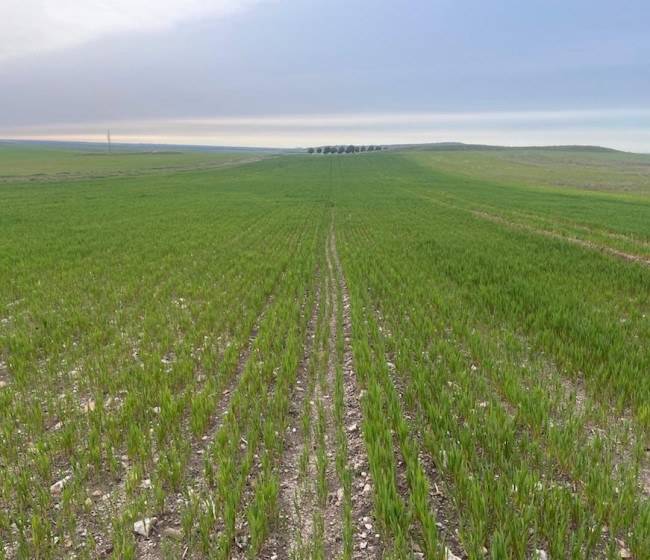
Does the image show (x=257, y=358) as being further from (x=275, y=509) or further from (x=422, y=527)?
(x=422, y=527)

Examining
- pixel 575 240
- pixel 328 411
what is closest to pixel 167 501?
pixel 328 411

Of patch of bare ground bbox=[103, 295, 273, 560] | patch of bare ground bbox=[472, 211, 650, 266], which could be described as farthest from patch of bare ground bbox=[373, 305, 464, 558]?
patch of bare ground bbox=[472, 211, 650, 266]

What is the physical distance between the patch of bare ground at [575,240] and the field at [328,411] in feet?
9.07

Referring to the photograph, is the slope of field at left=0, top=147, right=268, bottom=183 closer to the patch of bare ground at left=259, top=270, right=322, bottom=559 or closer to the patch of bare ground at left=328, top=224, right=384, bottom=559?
the patch of bare ground at left=328, top=224, right=384, bottom=559

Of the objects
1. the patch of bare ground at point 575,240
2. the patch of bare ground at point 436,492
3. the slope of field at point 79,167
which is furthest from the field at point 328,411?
the slope of field at point 79,167

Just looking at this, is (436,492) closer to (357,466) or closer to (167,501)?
(357,466)

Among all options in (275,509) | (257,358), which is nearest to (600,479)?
(275,509)

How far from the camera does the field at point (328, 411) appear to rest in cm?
396

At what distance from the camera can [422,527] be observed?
391 centimetres

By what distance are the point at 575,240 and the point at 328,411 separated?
70.3ft

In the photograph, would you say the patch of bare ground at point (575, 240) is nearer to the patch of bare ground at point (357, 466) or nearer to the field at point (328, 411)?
the field at point (328, 411)

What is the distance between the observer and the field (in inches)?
156

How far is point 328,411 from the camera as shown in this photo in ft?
20.8

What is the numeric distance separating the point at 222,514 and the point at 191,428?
5.91ft
